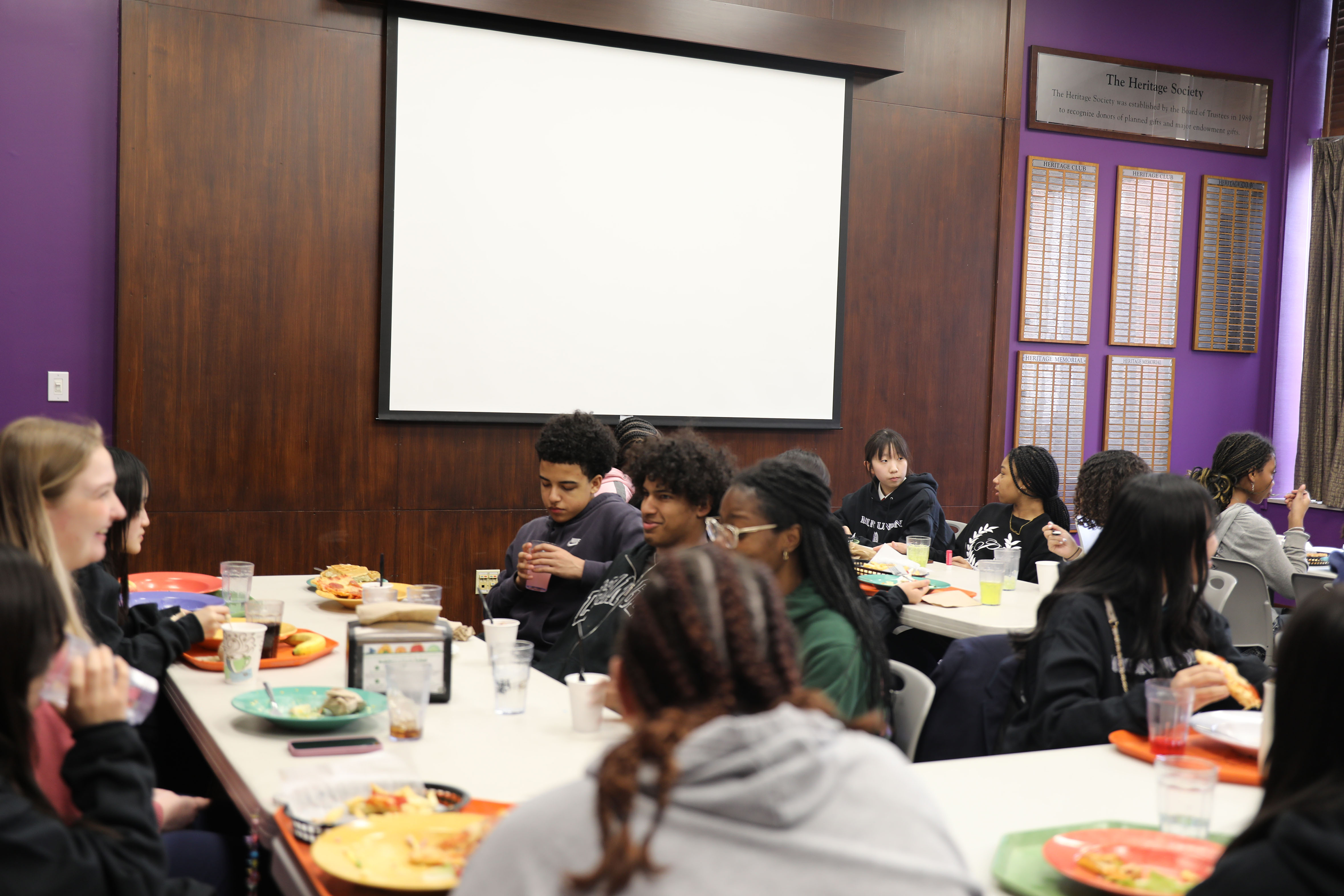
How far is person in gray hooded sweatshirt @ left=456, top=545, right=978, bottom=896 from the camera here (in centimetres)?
88

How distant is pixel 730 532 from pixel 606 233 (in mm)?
3396

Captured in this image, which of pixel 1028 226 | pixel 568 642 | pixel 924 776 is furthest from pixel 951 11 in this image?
pixel 924 776

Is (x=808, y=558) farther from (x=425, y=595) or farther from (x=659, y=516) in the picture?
(x=425, y=595)

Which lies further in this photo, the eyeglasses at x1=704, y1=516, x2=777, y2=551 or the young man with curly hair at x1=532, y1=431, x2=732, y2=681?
the young man with curly hair at x1=532, y1=431, x2=732, y2=681

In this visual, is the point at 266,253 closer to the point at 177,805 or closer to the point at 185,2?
the point at 185,2

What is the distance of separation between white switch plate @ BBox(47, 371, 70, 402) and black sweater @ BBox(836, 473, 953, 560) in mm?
3515

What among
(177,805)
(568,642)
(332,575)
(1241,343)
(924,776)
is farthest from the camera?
(1241,343)

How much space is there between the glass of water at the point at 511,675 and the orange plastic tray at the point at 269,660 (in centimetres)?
57

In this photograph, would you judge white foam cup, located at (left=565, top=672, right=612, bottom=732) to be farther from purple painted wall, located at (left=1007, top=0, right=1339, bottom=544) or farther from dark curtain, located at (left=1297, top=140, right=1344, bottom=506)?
dark curtain, located at (left=1297, top=140, right=1344, bottom=506)

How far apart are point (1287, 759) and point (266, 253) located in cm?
451

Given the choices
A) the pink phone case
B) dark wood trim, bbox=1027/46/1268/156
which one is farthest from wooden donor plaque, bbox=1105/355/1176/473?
the pink phone case

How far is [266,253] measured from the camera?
4.78 metres

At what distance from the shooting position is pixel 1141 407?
7039mm

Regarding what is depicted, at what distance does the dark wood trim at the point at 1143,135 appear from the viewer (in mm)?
6625
